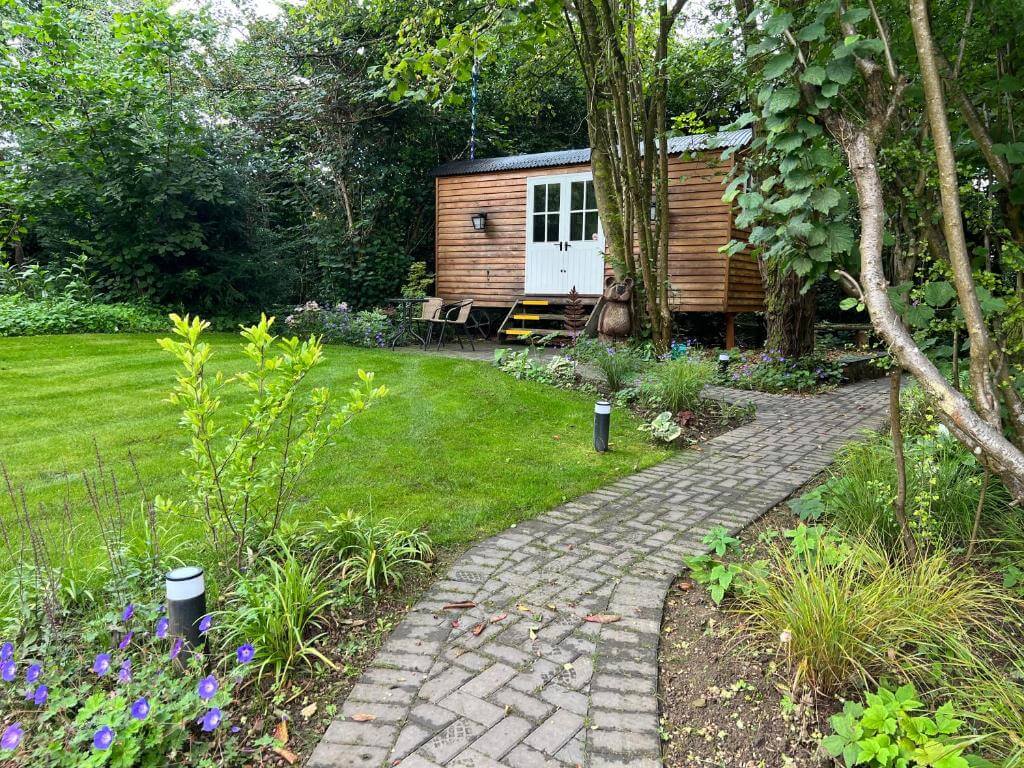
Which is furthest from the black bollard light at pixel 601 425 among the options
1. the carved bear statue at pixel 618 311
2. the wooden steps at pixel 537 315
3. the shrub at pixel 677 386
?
the wooden steps at pixel 537 315

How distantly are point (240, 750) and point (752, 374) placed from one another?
6.80 meters

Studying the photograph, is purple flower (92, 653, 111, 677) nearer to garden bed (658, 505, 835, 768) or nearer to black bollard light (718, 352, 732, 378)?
garden bed (658, 505, 835, 768)

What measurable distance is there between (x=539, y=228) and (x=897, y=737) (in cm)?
1009

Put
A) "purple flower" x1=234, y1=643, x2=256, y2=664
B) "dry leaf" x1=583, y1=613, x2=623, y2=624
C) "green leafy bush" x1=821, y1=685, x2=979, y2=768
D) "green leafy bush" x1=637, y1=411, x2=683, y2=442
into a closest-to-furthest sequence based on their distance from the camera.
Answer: "green leafy bush" x1=821, y1=685, x2=979, y2=768 < "purple flower" x1=234, y1=643, x2=256, y2=664 < "dry leaf" x1=583, y1=613, x2=623, y2=624 < "green leafy bush" x1=637, y1=411, x2=683, y2=442

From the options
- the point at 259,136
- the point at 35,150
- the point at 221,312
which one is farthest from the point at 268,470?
the point at 259,136

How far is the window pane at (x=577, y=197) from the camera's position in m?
10.5

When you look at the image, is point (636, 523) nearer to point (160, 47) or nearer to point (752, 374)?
point (752, 374)

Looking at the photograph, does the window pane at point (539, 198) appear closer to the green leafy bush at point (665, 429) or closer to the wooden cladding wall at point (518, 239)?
the wooden cladding wall at point (518, 239)

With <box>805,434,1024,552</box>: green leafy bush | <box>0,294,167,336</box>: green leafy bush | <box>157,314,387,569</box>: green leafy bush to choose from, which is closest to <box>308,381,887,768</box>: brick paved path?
<box>805,434,1024,552</box>: green leafy bush

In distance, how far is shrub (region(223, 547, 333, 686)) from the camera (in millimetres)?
2033

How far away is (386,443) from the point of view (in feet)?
15.0

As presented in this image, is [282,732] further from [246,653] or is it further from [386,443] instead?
[386,443]

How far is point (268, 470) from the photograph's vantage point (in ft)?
7.97

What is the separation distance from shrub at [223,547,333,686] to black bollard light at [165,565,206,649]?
132mm
